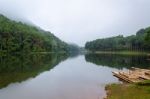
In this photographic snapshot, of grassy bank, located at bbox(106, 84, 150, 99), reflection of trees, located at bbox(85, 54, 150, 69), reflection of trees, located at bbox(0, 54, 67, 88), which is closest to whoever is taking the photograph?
grassy bank, located at bbox(106, 84, 150, 99)

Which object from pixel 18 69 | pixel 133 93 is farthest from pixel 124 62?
pixel 133 93

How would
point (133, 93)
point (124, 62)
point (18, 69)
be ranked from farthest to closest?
point (124, 62)
point (18, 69)
point (133, 93)

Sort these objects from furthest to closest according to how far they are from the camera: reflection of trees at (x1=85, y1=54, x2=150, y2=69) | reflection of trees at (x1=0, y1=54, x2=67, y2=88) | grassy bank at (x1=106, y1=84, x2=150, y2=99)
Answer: reflection of trees at (x1=85, y1=54, x2=150, y2=69) → reflection of trees at (x1=0, y1=54, x2=67, y2=88) → grassy bank at (x1=106, y1=84, x2=150, y2=99)

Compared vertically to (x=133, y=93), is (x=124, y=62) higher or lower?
higher

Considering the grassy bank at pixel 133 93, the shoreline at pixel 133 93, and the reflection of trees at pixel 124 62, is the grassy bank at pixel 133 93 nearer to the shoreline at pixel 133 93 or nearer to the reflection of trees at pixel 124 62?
the shoreline at pixel 133 93

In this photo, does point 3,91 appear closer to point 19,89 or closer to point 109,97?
point 19,89

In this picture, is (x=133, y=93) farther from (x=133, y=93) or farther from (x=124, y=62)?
(x=124, y=62)

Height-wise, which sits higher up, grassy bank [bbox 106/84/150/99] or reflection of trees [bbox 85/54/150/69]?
reflection of trees [bbox 85/54/150/69]

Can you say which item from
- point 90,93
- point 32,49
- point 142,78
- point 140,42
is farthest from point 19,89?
point 140,42

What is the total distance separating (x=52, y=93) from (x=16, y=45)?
12764cm

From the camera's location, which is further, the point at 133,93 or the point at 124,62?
the point at 124,62

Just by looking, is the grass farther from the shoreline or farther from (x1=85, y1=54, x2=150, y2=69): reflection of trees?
(x1=85, y1=54, x2=150, y2=69): reflection of trees

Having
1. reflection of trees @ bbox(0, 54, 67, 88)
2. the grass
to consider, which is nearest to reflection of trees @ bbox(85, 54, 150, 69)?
reflection of trees @ bbox(0, 54, 67, 88)

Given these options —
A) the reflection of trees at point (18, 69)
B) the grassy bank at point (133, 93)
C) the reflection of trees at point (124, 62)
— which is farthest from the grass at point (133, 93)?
the reflection of trees at point (124, 62)
